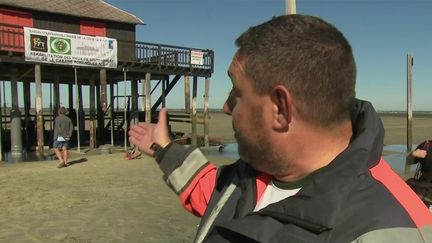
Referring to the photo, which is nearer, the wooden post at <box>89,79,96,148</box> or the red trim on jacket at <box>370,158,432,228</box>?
the red trim on jacket at <box>370,158,432,228</box>

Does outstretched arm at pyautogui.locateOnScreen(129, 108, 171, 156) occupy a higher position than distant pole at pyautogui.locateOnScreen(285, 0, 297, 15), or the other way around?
distant pole at pyautogui.locateOnScreen(285, 0, 297, 15)

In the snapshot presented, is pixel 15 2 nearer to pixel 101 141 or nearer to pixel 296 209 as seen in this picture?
pixel 101 141

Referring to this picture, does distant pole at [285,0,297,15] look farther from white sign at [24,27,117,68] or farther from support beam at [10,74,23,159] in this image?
support beam at [10,74,23,159]

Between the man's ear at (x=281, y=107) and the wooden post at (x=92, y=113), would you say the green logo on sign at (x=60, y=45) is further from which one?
the man's ear at (x=281, y=107)

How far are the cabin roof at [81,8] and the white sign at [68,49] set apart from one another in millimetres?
3657

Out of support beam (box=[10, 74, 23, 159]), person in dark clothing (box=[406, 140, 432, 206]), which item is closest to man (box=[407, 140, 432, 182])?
person in dark clothing (box=[406, 140, 432, 206])

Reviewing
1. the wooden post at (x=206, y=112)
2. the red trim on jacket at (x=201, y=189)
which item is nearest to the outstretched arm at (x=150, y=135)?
the red trim on jacket at (x=201, y=189)

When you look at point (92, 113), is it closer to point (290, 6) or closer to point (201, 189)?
point (290, 6)

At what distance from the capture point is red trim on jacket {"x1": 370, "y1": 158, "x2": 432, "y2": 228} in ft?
3.92

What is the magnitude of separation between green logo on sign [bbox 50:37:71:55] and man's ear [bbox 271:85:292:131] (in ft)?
53.3

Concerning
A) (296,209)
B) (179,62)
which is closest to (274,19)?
(296,209)

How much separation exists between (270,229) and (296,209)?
9cm

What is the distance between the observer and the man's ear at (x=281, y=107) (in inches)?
51.1

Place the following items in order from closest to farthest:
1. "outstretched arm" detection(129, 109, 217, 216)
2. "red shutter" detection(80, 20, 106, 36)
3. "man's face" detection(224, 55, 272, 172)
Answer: "man's face" detection(224, 55, 272, 172), "outstretched arm" detection(129, 109, 217, 216), "red shutter" detection(80, 20, 106, 36)
